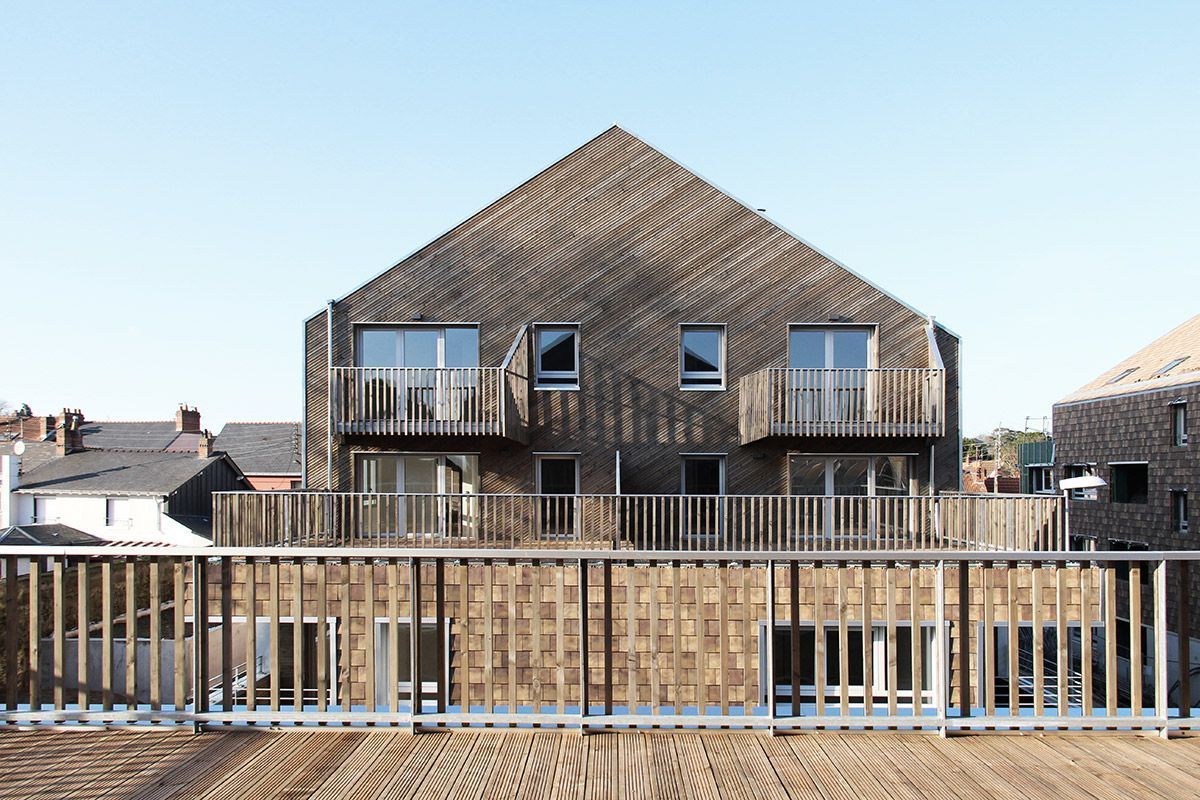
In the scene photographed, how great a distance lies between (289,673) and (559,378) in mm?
6649

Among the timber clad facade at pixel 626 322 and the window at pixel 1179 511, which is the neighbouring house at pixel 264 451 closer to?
the timber clad facade at pixel 626 322

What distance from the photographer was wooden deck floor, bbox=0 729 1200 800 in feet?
10.8

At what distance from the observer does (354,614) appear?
988 centimetres

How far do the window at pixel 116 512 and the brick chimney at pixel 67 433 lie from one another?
19.1 feet

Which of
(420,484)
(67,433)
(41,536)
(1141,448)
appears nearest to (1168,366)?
(1141,448)

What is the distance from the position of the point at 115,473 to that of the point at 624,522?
81.8 feet

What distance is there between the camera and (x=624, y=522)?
13.7 metres

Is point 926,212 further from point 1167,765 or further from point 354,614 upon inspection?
point 1167,765

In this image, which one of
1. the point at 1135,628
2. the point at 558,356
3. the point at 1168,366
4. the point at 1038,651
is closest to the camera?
the point at 1135,628

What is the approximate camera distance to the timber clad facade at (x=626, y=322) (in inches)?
566

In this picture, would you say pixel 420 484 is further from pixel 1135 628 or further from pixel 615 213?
pixel 1135 628

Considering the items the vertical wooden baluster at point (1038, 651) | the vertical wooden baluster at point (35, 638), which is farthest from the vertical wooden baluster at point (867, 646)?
the vertical wooden baluster at point (35, 638)

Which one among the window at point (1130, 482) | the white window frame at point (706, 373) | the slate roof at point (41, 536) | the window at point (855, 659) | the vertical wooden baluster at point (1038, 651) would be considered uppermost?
the white window frame at point (706, 373)

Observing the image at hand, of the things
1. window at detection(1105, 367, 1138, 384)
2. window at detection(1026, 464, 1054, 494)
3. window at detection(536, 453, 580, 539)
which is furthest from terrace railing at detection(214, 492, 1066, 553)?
window at detection(1026, 464, 1054, 494)
